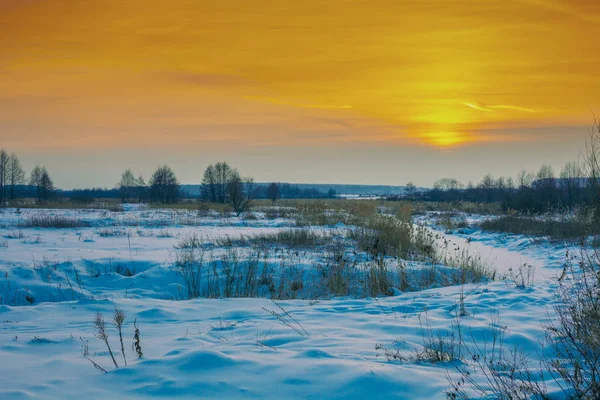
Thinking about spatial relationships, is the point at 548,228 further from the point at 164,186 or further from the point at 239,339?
the point at 164,186

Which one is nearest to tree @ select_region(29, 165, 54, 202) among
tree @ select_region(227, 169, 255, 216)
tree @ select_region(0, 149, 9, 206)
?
tree @ select_region(0, 149, 9, 206)

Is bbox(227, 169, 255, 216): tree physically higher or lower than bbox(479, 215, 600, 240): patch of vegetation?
higher

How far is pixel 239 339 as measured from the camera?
480 centimetres

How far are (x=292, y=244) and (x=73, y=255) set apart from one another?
6.85 metres

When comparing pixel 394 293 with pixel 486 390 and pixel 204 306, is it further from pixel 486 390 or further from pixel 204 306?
pixel 486 390

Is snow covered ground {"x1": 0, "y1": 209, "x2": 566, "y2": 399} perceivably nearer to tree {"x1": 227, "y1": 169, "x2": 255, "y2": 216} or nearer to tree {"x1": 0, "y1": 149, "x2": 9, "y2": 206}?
Answer: tree {"x1": 227, "y1": 169, "x2": 255, "y2": 216}

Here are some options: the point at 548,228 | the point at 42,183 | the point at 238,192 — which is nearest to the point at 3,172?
the point at 42,183

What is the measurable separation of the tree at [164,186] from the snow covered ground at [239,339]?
7145 cm

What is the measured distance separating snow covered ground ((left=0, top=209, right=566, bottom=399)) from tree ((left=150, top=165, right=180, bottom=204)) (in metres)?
71.4

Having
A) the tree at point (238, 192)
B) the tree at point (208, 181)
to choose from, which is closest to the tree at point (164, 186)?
the tree at point (208, 181)

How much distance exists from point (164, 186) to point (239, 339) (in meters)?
79.6

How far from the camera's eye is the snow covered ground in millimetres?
3410

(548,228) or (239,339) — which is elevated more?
(548,228)

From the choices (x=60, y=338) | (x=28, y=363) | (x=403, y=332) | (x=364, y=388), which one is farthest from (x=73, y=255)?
(x=364, y=388)
